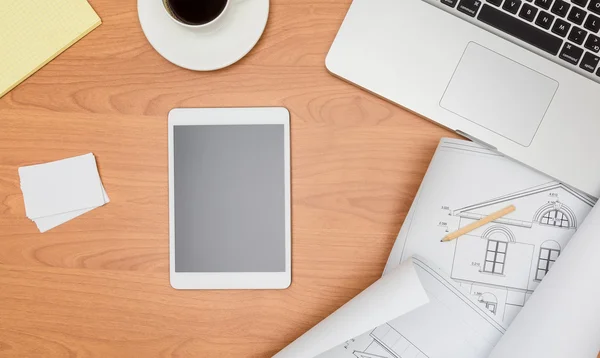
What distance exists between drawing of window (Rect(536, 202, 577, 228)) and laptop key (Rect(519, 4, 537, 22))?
209 mm

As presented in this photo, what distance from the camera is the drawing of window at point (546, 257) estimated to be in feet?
2.25

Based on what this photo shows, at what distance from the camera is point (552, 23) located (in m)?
0.68

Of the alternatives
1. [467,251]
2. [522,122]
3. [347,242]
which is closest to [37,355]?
[347,242]

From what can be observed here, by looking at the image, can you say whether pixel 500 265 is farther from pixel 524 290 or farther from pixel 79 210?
pixel 79 210

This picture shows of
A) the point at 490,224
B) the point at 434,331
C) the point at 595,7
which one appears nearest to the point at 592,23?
the point at 595,7

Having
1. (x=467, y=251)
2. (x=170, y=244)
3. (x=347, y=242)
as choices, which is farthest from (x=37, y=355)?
(x=467, y=251)

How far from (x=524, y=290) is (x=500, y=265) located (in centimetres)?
4

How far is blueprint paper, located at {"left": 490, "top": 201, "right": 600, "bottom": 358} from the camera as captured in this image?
2.10 feet

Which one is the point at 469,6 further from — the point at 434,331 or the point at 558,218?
the point at 434,331

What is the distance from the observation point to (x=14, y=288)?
717mm

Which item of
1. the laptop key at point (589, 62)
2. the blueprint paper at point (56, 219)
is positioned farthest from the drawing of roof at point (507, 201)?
the blueprint paper at point (56, 219)

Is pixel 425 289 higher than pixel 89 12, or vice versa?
pixel 89 12

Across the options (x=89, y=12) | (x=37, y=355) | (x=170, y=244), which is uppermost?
(x=89, y=12)

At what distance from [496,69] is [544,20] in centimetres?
7
